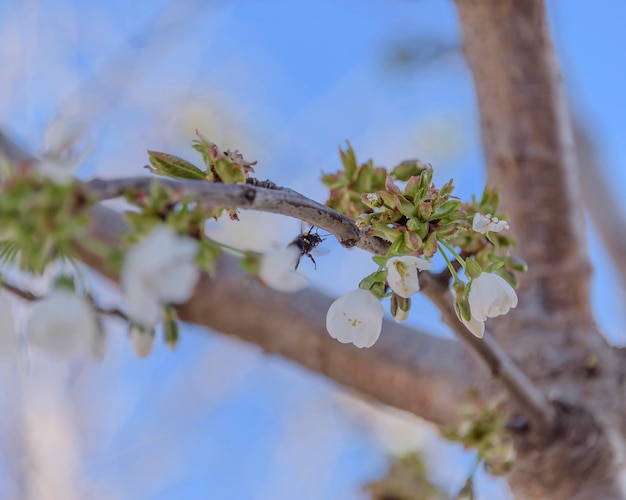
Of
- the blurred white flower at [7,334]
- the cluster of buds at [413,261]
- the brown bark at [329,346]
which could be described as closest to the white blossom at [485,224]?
the cluster of buds at [413,261]

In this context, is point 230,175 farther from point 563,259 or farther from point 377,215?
point 563,259

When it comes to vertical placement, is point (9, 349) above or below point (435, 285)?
below

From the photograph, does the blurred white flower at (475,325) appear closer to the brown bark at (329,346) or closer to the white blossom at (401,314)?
the white blossom at (401,314)

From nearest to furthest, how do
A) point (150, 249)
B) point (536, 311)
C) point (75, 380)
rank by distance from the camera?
point (150, 249) → point (536, 311) → point (75, 380)

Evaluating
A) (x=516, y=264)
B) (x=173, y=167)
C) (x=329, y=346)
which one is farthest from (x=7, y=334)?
(x=329, y=346)

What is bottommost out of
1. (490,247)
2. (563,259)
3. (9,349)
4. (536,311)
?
(9,349)

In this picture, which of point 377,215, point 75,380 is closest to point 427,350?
point 377,215
